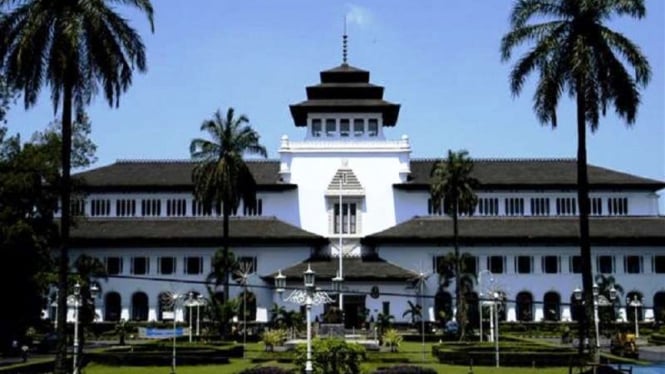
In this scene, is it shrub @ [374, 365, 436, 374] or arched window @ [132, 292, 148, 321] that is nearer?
→ shrub @ [374, 365, 436, 374]

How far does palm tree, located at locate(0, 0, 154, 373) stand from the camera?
3512cm

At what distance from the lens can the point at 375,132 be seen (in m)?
84.2

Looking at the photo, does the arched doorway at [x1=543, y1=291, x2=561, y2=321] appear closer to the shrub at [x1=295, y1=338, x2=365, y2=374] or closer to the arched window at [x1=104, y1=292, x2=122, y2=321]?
the arched window at [x1=104, y1=292, x2=122, y2=321]

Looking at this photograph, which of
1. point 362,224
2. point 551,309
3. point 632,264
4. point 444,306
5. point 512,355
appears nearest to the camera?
point 512,355

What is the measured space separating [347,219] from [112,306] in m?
20.7

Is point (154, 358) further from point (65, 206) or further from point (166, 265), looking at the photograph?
point (166, 265)

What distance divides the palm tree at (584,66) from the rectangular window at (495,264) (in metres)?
41.2

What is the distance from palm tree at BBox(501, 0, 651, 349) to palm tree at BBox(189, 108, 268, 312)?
3270 centimetres

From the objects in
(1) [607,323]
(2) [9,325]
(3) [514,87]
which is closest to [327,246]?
(1) [607,323]

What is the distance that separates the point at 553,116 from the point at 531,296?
1697 inches

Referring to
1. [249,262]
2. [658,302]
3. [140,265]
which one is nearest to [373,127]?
[249,262]

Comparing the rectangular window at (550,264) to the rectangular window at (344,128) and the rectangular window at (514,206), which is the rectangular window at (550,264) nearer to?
the rectangular window at (514,206)

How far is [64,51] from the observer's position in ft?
116

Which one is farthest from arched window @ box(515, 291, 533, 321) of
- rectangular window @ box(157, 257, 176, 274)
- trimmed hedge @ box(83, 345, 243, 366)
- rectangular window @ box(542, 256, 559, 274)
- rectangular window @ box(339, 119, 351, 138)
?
trimmed hedge @ box(83, 345, 243, 366)
